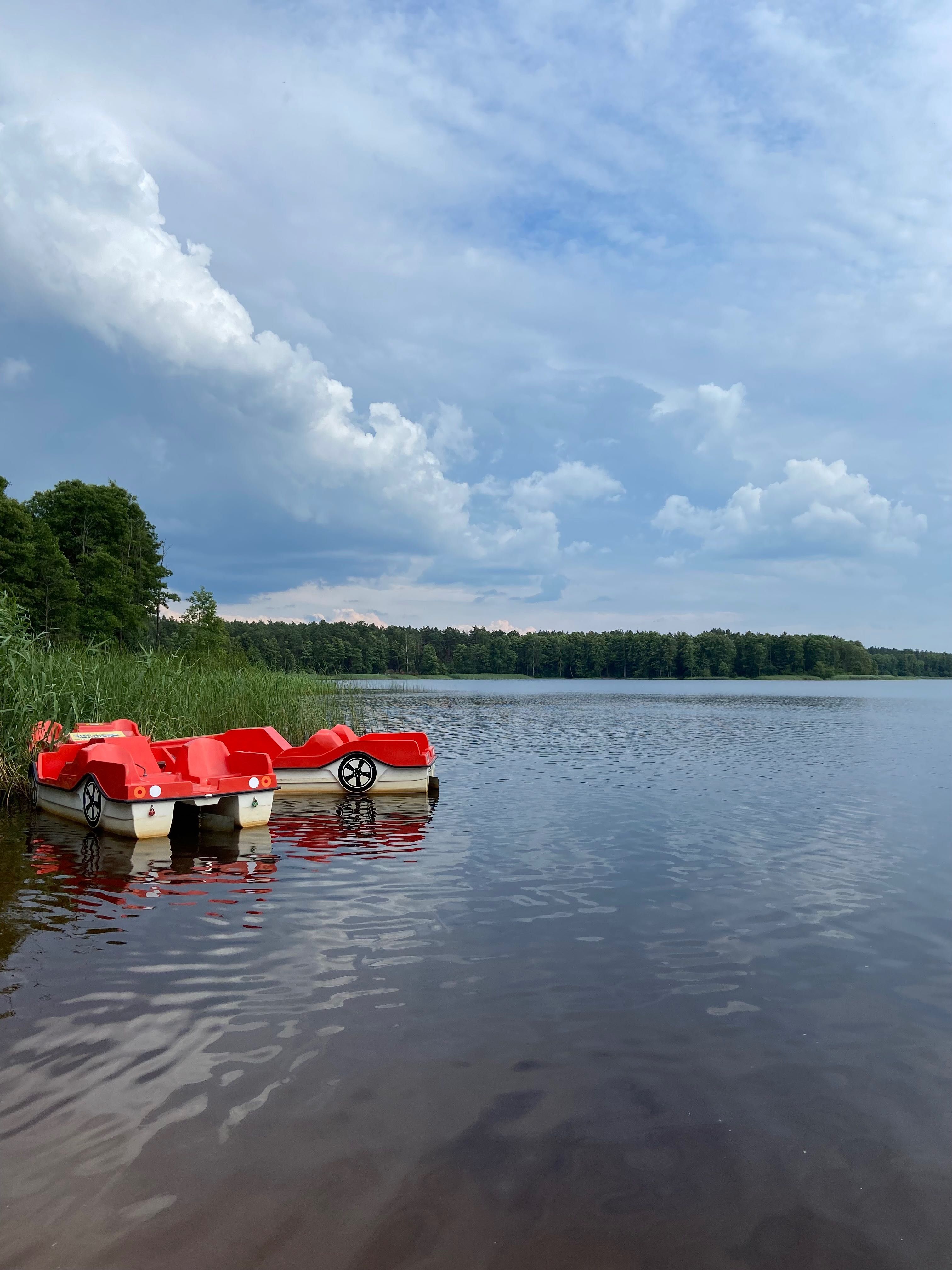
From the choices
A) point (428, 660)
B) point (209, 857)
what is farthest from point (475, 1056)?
point (428, 660)

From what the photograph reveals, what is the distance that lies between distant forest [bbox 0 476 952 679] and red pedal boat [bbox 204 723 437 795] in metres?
8.83

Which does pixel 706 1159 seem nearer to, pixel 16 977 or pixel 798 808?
pixel 16 977

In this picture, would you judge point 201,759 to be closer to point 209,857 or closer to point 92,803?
point 92,803

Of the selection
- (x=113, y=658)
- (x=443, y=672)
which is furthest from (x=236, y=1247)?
(x=443, y=672)

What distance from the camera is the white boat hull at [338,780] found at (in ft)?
50.5

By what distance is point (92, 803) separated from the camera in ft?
38.8

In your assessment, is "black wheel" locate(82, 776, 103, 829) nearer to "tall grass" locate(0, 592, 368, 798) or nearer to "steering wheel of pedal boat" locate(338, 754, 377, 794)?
"tall grass" locate(0, 592, 368, 798)

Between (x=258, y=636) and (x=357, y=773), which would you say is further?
(x=258, y=636)

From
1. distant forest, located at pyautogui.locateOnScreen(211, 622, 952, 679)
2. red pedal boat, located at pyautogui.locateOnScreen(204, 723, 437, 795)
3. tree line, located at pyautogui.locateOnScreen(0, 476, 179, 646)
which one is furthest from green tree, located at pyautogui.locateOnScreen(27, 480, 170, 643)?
distant forest, located at pyautogui.locateOnScreen(211, 622, 952, 679)

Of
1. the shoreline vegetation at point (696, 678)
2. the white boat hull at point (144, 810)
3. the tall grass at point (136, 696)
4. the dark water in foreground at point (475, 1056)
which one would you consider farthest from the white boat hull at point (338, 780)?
the shoreline vegetation at point (696, 678)

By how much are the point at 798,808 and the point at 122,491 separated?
5104cm

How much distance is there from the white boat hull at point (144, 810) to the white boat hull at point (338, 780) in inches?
98.4

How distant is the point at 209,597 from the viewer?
59.8 m

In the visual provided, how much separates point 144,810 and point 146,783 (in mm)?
371
